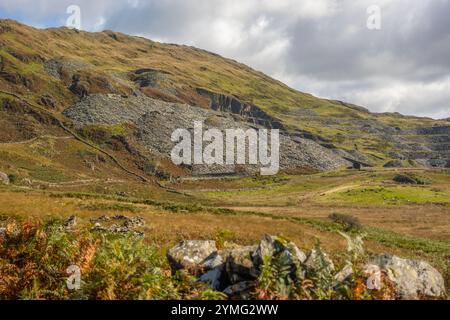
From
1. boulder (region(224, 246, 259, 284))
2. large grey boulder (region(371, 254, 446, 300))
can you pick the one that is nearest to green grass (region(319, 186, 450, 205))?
large grey boulder (region(371, 254, 446, 300))

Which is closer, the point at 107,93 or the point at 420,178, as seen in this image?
the point at 420,178

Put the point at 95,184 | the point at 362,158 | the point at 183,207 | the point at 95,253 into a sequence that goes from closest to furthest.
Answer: the point at 95,253 → the point at 183,207 → the point at 95,184 → the point at 362,158

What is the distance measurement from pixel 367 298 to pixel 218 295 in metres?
3.48

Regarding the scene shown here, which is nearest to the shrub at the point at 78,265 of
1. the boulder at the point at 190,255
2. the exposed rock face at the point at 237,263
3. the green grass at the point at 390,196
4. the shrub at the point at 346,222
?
the boulder at the point at 190,255

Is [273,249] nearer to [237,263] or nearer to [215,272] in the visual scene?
[237,263]

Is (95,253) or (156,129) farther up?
(156,129)

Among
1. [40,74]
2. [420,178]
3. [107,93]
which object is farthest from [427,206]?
[40,74]

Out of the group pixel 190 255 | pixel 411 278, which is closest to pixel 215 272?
pixel 190 255

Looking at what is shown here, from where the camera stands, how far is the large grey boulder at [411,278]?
38.1 ft

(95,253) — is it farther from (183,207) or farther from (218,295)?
(183,207)

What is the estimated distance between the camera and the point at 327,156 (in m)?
172

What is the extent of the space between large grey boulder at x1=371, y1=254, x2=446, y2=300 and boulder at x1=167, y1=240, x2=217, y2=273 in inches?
214

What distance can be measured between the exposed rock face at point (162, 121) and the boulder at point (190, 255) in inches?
4544

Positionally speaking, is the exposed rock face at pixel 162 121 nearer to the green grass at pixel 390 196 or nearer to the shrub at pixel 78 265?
Answer: the green grass at pixel 390 196
